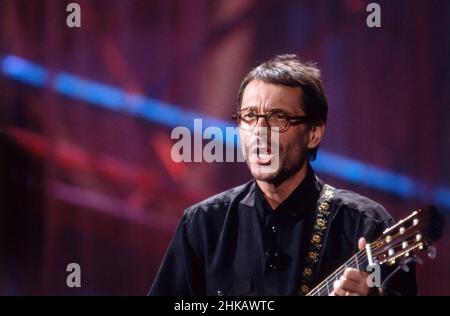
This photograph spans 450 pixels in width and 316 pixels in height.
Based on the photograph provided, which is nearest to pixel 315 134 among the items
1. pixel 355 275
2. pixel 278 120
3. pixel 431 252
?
pixel 278 120

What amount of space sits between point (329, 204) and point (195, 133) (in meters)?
0.92

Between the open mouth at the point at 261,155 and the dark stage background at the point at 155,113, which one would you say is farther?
the dark stage background at the point at 155,113

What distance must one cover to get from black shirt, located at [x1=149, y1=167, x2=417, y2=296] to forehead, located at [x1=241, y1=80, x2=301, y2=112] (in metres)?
0.27

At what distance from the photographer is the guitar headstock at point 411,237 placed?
66.3 inches

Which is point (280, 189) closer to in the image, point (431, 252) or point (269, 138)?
point (269, 138)

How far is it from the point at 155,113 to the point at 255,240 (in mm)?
1034

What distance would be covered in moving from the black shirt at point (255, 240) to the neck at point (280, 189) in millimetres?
24

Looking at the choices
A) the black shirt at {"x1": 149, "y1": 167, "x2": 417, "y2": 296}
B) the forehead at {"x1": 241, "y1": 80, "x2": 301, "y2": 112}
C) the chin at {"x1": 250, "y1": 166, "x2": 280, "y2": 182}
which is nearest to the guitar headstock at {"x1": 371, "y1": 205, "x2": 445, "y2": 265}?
the black shirt at {"x1": 149, "y1": 167, "x2": 417, "y2": 296}

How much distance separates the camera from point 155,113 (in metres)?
3.02

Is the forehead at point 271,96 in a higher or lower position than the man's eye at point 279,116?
higher

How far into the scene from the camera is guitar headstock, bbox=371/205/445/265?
168 cm

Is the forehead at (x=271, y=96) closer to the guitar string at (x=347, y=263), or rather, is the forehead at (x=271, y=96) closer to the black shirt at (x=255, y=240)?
the black shirt at (x=255, y=240)

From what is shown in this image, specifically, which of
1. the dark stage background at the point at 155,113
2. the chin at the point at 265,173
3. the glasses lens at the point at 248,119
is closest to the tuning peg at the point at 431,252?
the chin at the point at 265,173
